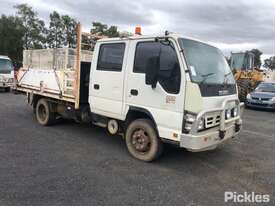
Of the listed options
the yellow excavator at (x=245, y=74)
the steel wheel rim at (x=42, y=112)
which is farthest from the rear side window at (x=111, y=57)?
the yellow excavator at (x=245, y=74)

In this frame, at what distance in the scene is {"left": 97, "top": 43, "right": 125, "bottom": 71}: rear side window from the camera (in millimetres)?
5832

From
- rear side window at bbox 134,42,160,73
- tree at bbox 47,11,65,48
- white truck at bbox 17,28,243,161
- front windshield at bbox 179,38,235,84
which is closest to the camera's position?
white truck at bbox 17,28,243,161

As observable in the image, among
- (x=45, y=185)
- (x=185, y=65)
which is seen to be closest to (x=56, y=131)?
(x=45, y=185)

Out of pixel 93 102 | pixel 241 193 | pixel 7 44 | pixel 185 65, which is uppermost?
pixel 7 44

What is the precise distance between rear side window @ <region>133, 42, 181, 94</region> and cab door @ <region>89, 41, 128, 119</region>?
0.54 meters

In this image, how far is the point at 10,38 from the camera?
38906mm

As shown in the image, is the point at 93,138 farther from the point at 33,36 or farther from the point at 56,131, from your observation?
the point at 33,36

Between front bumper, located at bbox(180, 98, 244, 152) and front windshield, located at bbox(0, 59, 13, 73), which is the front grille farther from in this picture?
front windshield, located at bbox(0, 59, 13, 73)

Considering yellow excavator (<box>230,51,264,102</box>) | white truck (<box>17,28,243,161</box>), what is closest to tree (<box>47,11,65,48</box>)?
yellow excavator (<box>230,51,264,102</box>)

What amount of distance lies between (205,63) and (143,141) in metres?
1.83

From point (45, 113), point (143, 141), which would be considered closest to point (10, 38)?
point (45, 113)

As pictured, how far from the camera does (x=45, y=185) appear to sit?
4.32 metres

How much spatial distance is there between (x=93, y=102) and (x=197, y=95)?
8.29 ft

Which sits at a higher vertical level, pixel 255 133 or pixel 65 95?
pixel 65 95
